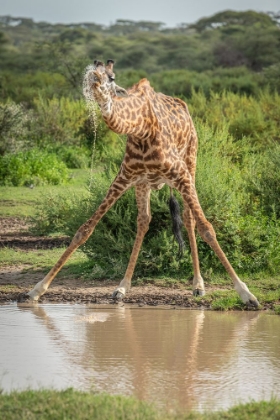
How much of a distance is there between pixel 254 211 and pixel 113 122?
3.49 meters

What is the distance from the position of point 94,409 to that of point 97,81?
3.16m

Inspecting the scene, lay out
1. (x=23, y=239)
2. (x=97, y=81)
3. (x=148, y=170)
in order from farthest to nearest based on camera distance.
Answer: (x=23, y=239) → (x=148, y=170) → (x=97, y=81)

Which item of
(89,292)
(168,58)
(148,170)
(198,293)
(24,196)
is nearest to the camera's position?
(148,170)

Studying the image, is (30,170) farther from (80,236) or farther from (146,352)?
(146,352)

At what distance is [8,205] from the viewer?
48.4 feet

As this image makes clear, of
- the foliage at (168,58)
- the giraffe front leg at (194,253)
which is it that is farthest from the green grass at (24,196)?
the foliage at (168,58)

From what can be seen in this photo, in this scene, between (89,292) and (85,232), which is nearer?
(85,232)

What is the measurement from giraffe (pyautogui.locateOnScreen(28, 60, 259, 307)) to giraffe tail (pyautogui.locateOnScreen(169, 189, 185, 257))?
0.07 meters

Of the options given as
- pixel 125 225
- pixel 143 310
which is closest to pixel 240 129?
pixel 125 225

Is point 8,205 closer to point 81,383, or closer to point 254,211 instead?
point 254,211

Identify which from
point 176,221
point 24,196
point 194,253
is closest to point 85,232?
point 176,221

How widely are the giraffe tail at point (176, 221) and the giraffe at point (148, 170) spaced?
2.8 inches

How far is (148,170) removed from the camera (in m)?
8.66

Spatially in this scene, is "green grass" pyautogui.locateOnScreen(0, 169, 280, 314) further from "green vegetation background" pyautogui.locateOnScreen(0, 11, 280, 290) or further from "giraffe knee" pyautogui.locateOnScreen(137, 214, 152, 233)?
"giraffe knee" pyautogui.locateOnScreen(137, 214, 152, 233)
